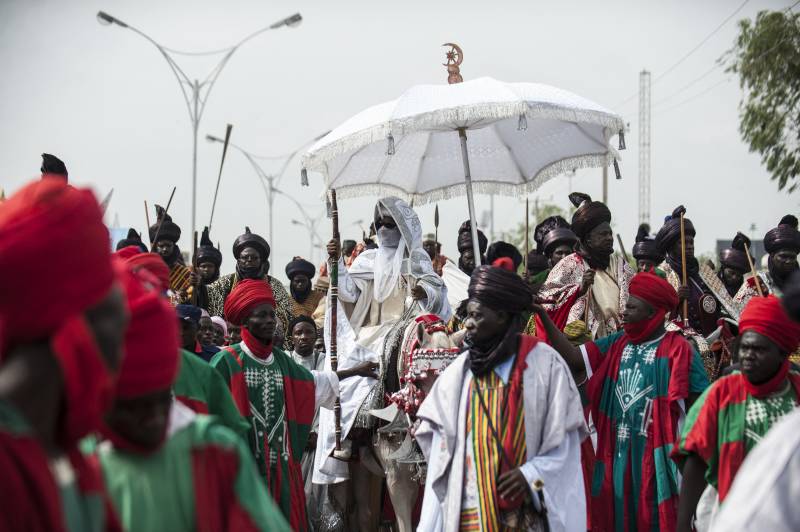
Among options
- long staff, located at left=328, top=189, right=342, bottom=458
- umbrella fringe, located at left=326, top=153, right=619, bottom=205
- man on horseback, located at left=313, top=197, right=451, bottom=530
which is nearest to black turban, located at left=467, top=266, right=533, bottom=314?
long staff, located at left=328, top=189, right=342, bottom=458

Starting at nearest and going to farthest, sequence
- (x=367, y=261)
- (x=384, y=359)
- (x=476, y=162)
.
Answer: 1. (x=384, y=359)
2. (x=367, y=261)
3. (x=476, y=162)

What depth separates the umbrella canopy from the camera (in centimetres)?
914

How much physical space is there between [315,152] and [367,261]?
1.20m

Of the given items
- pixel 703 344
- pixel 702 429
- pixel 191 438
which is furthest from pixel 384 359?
pixel 191 438

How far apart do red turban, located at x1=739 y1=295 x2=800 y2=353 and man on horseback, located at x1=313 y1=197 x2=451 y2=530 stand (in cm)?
408

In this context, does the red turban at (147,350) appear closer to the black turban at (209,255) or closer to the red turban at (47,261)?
the red turban at (47,261)

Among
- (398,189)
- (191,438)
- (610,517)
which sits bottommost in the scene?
(610,517)

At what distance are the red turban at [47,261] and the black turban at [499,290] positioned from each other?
3884mm

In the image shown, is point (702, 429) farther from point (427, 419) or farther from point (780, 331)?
point (427, 419)

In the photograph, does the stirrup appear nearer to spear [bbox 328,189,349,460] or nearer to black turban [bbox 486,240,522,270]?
spear [bbox 328,189,349,460]

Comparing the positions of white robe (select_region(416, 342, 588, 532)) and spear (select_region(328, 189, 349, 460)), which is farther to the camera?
spear (select_region(328, 189, 349, 460))

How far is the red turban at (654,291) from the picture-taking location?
7434mm

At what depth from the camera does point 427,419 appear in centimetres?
652

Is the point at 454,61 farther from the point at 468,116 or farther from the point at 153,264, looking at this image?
the point at 153,264
